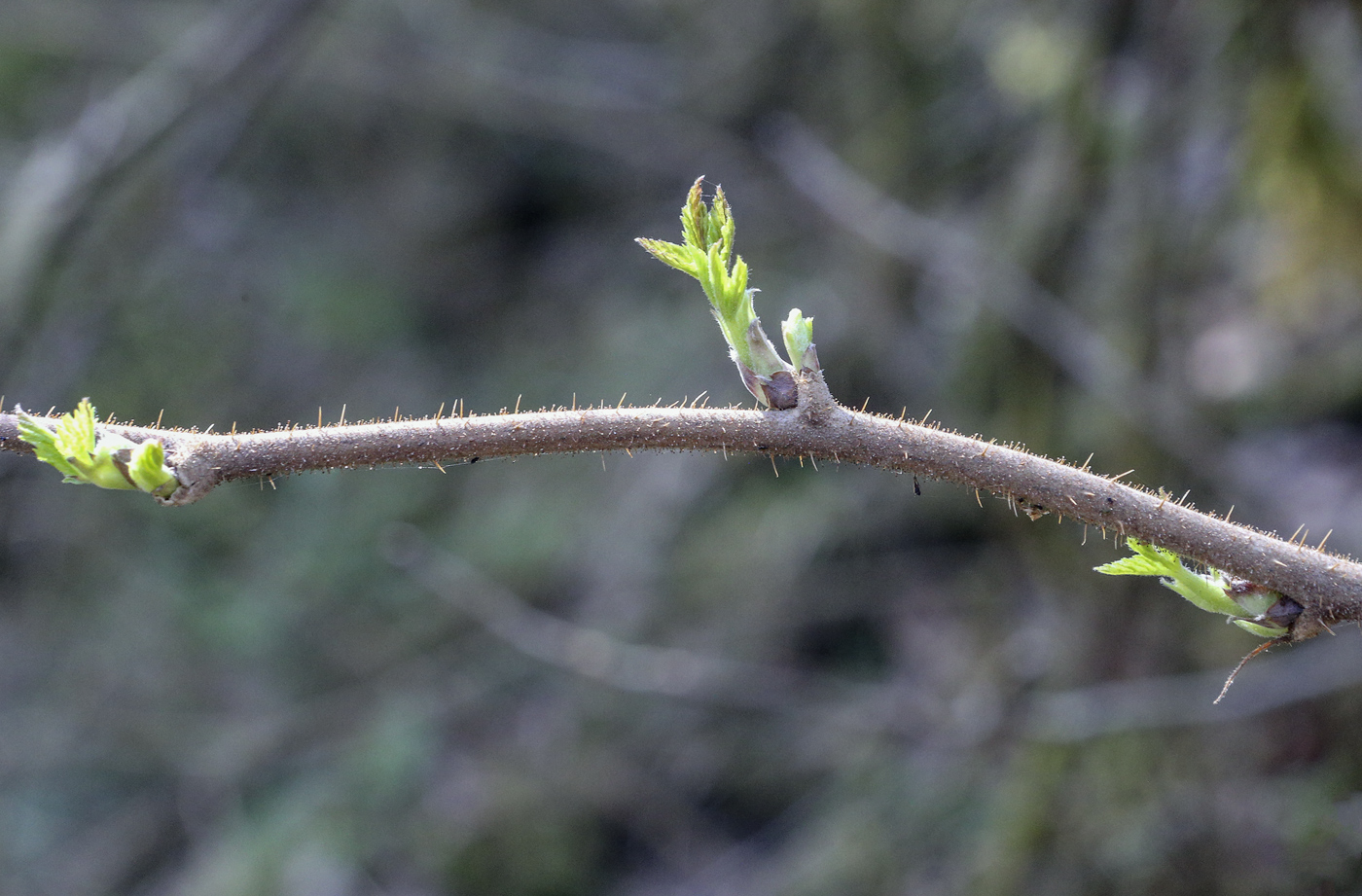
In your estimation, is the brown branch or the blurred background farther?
the blurred background

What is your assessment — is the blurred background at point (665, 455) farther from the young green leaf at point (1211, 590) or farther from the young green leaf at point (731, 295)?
the young green leaf at point (731, 295)

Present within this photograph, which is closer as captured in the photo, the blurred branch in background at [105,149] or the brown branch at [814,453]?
the brown branch at [814,453]

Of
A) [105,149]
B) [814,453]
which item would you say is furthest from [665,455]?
[814,453]

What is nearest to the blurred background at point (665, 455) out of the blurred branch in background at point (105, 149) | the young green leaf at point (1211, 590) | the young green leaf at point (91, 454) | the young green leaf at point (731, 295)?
the blurred branch in background at point (105, 149)

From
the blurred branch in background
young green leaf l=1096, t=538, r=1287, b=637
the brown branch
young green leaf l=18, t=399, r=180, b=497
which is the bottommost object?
young green leaf l=1096, t=538, r=1287, b=637

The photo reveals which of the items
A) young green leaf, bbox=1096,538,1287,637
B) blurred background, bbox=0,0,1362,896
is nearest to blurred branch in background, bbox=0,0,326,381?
blurred background, bbox=0,0,1362,896

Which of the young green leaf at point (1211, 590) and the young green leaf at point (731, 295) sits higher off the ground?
the young green leaf at point (731, 295)

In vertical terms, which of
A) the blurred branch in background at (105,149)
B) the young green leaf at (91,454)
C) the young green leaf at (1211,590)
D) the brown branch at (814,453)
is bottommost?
the young green leaf at (1211,590)

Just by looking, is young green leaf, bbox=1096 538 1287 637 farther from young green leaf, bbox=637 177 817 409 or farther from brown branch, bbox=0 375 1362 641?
young green leaf, bbox=637 177 817 409
